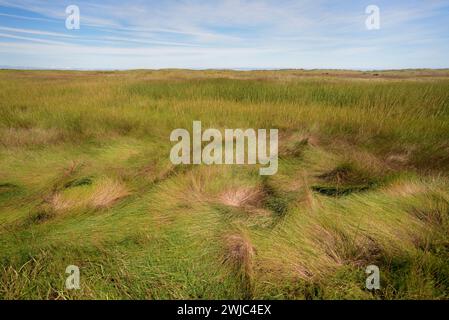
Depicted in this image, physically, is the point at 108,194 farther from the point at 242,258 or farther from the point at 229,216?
the point at 242,258

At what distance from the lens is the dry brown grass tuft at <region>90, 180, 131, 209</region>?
8.41 ft

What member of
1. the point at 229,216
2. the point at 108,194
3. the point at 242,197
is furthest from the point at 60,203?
the point at 242,197

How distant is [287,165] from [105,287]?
2.64 metres

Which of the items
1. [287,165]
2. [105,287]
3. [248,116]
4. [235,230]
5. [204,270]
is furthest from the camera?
[248,116]

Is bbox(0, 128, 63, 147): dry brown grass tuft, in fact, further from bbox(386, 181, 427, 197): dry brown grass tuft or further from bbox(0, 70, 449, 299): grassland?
bbox(386, 181, 427, 197): dry brown grass tuft

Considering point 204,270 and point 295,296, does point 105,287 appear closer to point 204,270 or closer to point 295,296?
point 204,270

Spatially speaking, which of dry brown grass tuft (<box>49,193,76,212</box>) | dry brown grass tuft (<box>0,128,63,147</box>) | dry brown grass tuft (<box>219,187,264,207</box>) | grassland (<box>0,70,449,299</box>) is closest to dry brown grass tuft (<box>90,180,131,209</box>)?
grassland (<box>0,70,449,299</box>)

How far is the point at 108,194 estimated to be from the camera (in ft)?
8.90

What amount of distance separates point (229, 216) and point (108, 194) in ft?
4.54

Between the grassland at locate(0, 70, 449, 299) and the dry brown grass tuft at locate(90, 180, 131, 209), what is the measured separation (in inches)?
0.7

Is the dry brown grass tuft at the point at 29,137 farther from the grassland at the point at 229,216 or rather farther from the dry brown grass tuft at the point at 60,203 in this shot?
the dry brown grass tuft at the point at 60,203

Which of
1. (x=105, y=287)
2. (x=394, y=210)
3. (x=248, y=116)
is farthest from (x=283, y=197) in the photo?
(x=248, y=116)

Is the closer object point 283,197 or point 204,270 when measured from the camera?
point 204,270
